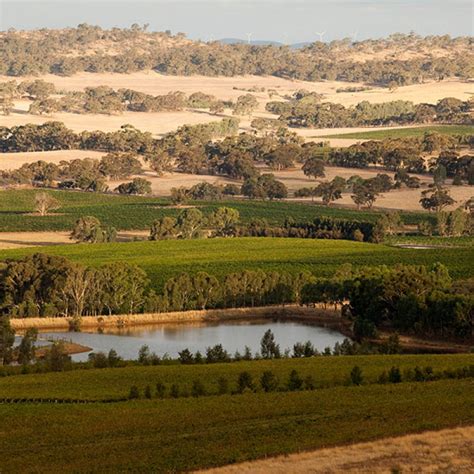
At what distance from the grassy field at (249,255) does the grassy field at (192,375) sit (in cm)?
3149

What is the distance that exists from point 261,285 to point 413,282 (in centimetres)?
1213

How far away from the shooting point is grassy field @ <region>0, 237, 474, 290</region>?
301 feet

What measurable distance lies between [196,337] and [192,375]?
21287mm

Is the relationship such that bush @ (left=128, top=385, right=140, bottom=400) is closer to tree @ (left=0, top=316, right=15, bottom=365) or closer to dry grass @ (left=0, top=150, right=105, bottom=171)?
tree @ (left=0, top=316, right=15, bottom=365)

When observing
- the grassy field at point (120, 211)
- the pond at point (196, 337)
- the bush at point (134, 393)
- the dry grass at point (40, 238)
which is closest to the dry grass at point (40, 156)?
the grassy field at point (120, 211)

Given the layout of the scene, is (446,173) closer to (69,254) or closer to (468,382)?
(69,254)

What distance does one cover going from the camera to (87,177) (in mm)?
149375

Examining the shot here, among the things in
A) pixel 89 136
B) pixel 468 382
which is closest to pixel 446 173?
pixel 89 136

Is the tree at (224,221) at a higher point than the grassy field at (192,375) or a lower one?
lower

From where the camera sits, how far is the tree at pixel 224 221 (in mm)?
114812

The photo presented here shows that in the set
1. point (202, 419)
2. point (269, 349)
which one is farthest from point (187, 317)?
point (202, 419)

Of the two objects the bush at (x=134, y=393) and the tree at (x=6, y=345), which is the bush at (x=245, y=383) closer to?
the bush at (x=134, y=393)

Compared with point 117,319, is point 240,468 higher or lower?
higher

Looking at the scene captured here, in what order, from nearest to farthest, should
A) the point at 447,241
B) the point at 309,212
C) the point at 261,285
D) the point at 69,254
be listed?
the point at 261,285
the point at 69,254
the point at 447,241
the point at 309,212
